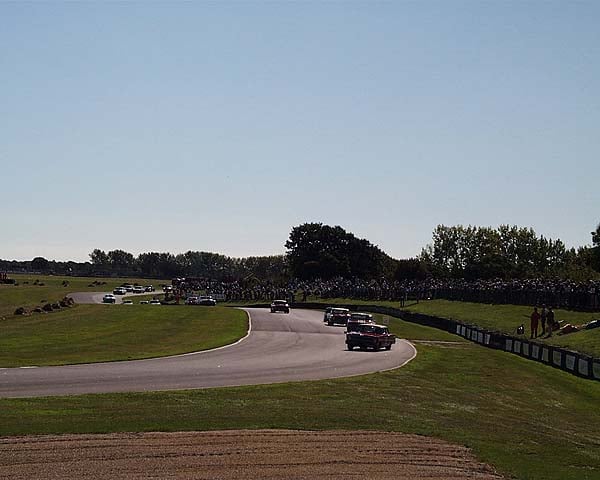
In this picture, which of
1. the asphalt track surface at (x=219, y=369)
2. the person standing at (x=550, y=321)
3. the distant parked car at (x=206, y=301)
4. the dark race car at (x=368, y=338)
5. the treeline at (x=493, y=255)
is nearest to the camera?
the asphalt track surface at (x=219, y=369)

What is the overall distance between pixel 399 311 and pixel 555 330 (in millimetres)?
28679

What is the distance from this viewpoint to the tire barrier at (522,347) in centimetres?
3769

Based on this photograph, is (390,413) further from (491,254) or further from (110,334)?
(491,254)

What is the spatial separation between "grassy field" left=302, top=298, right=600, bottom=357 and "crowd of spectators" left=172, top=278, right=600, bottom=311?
1.08 meters

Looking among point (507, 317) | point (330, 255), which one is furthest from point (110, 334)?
point (330, 255)

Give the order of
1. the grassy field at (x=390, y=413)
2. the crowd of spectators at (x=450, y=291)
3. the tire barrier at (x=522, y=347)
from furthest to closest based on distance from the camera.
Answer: the crowd of spectators at (x=450, y=291) < the tire barrier at (x=522, y=347) < the grassy field at (x=390, y=413)

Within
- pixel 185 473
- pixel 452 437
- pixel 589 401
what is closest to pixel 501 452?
pixel 452 437

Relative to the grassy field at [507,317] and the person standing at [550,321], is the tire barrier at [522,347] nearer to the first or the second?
the grassy field at [507,317]

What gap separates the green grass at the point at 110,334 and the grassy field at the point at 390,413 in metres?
11.0

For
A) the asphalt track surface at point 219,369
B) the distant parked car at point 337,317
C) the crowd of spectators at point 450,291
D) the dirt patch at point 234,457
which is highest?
the crowd of spectators at point 450,291

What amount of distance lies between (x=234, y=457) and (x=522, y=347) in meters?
34.0

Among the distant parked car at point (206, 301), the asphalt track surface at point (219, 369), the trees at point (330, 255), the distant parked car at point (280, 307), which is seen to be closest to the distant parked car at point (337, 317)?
the distant parked car at point (280, 307)

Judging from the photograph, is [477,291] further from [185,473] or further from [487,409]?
[185,473]

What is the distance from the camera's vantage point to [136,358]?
1369 inches
